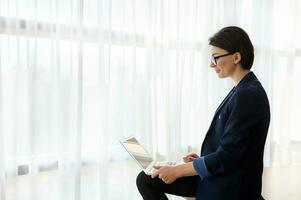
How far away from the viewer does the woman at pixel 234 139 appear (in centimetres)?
129

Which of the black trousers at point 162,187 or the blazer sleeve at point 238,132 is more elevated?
the blazer sleeve at point 238,132

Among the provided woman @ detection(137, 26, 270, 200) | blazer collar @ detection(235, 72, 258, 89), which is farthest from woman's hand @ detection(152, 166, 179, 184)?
blazer collar @ detection(235, 72, 258, 89)

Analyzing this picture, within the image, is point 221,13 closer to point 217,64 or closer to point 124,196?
point 217,64

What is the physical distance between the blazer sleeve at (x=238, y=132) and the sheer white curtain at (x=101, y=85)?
78cm

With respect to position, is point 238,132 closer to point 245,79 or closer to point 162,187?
point 245,79

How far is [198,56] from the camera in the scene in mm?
2223

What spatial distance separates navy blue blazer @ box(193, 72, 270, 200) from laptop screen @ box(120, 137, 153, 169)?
0.84ft

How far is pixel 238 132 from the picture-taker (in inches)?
50.5

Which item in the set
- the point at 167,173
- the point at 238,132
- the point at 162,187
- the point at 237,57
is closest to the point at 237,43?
the point at 237,57

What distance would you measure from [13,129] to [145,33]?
94cm

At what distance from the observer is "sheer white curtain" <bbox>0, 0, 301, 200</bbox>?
5.48ft

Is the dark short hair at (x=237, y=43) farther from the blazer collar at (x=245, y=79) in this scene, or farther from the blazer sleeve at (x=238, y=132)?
the blazer sleeve at (x=238, y=132)

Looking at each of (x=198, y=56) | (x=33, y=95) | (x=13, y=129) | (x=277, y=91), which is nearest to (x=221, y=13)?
(x=198, y=56)

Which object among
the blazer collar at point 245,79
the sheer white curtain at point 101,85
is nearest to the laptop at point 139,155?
the sheer white curtain at point 101,85
